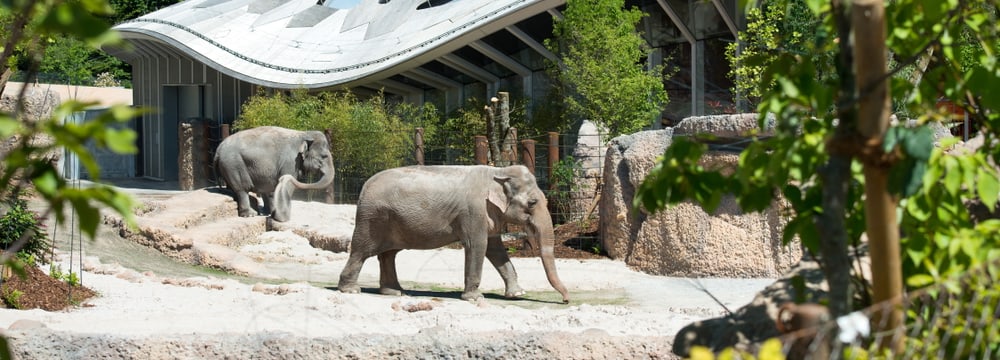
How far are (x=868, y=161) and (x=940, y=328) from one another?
2.37 feet

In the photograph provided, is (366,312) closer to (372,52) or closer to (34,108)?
(34,108)

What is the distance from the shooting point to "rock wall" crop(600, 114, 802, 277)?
454 inches

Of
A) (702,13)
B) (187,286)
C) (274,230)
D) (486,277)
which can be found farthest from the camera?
(702,13)

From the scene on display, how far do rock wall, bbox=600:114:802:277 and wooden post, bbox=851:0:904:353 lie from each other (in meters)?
7.88

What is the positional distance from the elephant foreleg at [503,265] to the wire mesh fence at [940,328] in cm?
721

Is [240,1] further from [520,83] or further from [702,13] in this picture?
[702,13]

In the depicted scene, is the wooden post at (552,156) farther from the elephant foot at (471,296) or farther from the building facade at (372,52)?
the building facade at (372,52)

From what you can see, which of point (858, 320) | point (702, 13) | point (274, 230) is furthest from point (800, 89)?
point (702, 13)

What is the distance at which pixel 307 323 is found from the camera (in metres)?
8.07

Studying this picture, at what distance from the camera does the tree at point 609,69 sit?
19.9m

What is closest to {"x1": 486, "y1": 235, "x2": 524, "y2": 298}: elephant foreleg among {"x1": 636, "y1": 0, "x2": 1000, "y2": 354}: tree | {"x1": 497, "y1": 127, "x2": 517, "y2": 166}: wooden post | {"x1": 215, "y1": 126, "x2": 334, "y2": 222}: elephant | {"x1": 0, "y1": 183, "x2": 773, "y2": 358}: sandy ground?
{"x1": 0, "y1": 183, "x2": 773, "y2": 358}: sandy ground

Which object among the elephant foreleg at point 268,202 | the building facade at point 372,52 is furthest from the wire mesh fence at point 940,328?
the building facade at point 372,52

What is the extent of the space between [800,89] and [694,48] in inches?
750

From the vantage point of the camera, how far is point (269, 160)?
677 inches
